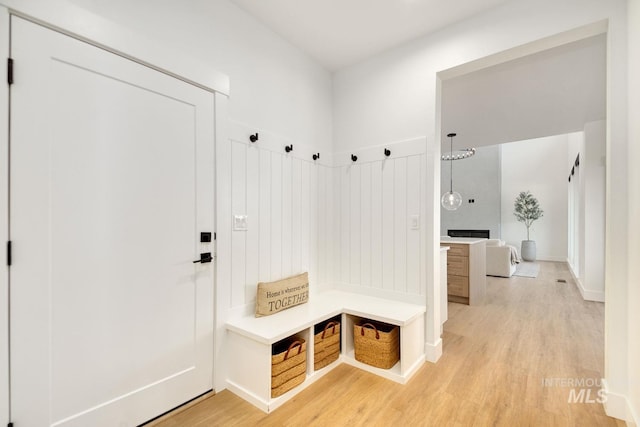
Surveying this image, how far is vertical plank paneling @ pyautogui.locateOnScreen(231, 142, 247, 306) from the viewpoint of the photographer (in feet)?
7.49

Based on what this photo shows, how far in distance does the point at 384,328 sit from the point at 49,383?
2.26 m

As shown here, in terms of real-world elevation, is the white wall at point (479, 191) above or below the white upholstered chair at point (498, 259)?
above

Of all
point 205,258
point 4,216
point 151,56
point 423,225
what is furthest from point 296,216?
point 4,216

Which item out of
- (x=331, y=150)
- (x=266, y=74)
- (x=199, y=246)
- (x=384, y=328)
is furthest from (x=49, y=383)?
(x=331, y=150)

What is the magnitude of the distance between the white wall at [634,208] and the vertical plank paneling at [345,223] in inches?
81.4

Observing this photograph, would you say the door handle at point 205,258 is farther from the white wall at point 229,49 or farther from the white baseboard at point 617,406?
the white baseboard at point 617,406

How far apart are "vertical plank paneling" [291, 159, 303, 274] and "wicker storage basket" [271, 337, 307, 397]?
30.4 inches

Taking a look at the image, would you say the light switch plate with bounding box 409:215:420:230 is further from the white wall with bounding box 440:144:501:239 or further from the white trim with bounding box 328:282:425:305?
the white wall with bounding box 440:144:501:239

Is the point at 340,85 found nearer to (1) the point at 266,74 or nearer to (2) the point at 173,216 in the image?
(1) the point at 266,74

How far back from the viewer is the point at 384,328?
8.70ft

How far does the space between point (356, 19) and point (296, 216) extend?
70.2 inches

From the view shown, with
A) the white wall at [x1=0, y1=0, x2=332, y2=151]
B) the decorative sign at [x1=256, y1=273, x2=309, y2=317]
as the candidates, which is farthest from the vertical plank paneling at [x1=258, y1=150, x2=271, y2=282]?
the white wall at [x1=0, y1=0, x2=332, y2=151]

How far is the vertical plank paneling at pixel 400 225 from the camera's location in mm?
2754

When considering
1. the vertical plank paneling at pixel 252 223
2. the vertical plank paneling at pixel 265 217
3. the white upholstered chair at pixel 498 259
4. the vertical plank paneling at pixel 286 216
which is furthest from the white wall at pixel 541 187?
the vertical plank paneling at pixel 252 223
